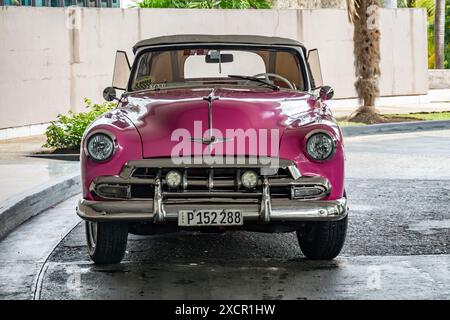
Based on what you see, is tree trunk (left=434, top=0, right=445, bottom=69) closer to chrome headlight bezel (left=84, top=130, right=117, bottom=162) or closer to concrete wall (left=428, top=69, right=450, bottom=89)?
concrete wall (left=428, top=69, right=450, bottom=89)

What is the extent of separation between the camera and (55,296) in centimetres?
646

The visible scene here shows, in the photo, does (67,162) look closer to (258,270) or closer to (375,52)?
(258,270)

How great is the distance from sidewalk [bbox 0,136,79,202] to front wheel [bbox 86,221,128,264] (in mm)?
2698

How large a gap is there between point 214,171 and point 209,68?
1997 mm

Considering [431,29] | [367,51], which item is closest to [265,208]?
[367,51]

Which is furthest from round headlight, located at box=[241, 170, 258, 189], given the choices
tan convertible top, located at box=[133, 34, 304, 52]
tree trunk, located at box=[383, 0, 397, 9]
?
tree trunk, located at box=[383, 0, 397, 9]

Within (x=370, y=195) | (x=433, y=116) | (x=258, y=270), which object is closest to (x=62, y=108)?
(x=433, y=116)

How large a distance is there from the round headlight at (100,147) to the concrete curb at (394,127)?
12.3 meters

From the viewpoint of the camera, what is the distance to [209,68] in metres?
8.72

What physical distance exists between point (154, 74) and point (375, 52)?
13163 millimetres

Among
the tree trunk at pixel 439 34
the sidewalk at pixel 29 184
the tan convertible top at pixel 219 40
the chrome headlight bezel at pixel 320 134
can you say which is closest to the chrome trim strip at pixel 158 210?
the chrome headlight bezel at pixel 320 134

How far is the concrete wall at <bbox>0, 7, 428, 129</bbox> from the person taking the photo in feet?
60.5

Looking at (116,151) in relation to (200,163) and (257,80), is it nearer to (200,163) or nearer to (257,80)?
(200,163)
